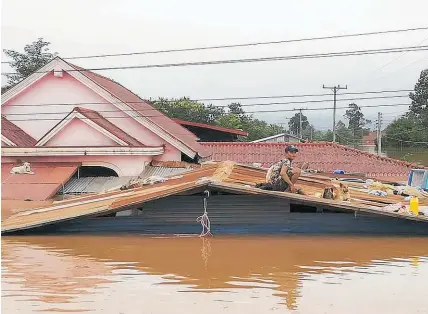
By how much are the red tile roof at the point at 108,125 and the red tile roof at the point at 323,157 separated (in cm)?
590

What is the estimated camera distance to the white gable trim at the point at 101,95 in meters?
18.1

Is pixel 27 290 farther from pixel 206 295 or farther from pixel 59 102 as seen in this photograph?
pixel 59 102

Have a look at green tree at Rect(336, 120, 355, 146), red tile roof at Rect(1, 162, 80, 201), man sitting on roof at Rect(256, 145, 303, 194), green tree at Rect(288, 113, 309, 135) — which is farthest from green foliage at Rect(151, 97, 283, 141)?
man sitting on roof at Rect(256, 145, 303, 194)

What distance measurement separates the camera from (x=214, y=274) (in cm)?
718

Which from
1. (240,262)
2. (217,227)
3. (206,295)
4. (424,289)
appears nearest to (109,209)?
(217,227)

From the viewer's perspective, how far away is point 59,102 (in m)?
19.4

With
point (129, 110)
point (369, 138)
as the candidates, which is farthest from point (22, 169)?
point (369, 138)

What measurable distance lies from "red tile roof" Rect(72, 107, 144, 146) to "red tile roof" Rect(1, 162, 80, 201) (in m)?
1.48

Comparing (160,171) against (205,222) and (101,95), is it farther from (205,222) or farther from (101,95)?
(205,222)

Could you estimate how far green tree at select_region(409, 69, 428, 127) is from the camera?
49.1m

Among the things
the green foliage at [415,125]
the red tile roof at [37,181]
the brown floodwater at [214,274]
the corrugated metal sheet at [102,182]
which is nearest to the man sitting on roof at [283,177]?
the brown floodwater at [214,274]

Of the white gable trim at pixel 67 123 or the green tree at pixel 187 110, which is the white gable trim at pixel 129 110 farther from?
the green tree at pixel 187 110

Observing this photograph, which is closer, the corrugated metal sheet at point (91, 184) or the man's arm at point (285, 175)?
the man's arm at point (285, 175)

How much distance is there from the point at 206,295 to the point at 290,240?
3787 mm
